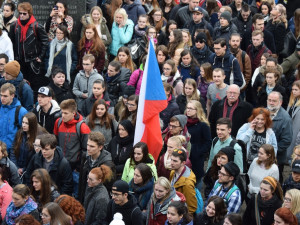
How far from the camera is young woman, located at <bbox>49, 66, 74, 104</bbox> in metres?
14.1

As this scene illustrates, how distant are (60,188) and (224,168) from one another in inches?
95.7

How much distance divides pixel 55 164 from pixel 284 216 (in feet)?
11.5

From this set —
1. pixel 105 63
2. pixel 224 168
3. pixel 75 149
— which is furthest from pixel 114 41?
pixel 224 168

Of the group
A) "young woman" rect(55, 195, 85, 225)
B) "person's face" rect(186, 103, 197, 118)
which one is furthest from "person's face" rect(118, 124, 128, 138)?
"young woman" rect(55, 195, 85, 225)

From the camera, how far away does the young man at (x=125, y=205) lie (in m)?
10.3

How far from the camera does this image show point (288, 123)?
1277 cm

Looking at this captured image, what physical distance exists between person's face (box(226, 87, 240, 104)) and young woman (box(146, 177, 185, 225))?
3.14 metres

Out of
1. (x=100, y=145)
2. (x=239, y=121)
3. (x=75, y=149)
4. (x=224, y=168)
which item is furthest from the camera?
(x=239, y=121)

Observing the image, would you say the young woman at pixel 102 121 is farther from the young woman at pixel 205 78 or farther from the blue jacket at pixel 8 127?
the young woman at pixel 205 78

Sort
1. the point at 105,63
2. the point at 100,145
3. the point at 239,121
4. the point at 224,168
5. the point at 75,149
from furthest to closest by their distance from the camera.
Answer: the point at 105,63, the point at 239,121, the point at 75,149, the point at 100,145, the point at 224,168

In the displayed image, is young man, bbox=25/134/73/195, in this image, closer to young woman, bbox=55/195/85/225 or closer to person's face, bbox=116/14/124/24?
young woman, bbox=55/195/85/225

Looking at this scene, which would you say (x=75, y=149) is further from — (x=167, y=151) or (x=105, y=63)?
(x=105, y=63)

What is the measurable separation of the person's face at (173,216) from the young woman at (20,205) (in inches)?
69.1

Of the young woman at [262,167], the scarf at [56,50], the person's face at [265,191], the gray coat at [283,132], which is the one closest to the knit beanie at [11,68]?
the scarf at [56,50]
